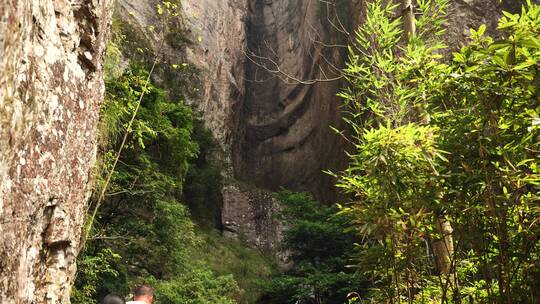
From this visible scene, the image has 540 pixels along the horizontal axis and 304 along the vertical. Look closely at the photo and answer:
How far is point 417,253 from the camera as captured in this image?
343 centimetres

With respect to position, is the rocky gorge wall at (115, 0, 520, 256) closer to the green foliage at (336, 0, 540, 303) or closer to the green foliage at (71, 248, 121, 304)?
the green foliage at (71, 248, 121, 304)

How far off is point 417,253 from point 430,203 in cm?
53

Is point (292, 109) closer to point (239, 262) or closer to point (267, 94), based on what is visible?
point (267, 94)

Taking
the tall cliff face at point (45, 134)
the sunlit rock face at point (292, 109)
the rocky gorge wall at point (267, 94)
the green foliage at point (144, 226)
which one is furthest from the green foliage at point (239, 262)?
the tall cliff face at point (45, 134)

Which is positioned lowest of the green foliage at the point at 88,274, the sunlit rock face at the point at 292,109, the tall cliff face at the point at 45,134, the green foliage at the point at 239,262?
the green foliage at the point at 239,262

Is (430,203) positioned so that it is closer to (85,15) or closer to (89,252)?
(85,15)

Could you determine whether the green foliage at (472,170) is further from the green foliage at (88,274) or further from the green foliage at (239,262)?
the green foliage at (239,262)

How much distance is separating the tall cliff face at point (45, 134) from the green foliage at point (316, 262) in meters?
6.23

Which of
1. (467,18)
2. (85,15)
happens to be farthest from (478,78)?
(467,18)

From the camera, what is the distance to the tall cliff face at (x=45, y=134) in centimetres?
192

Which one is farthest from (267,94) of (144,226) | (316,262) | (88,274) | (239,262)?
(88,274)

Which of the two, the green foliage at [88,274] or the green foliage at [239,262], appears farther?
the green foliage at [239,262]

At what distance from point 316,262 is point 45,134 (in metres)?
8.20

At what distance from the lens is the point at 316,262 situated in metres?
10.6
